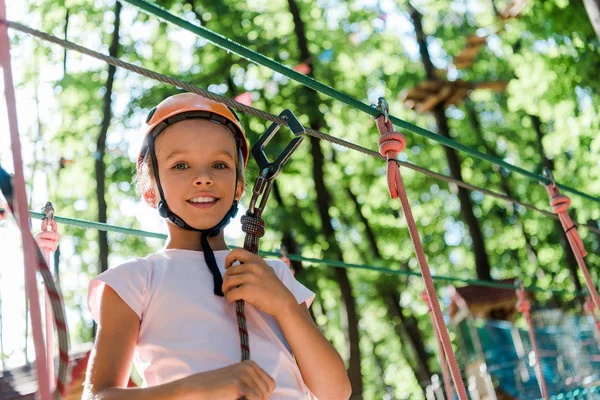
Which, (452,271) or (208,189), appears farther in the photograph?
(452,271)

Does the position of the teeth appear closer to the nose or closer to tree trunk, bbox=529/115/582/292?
the nose

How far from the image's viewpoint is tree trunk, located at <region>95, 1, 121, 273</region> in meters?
8.57

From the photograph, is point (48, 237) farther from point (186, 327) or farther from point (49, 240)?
point (186, 327)

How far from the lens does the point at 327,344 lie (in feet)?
5.05

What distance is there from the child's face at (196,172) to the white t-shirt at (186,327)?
159 millimetres

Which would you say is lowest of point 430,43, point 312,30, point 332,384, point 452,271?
point 332,384

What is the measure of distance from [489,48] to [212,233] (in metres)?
14.8

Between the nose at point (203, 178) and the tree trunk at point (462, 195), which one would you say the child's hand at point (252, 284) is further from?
the tree trunk at point (462, 195)

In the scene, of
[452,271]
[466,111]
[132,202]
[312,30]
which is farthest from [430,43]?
[132,202]

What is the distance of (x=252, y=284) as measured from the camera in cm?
146

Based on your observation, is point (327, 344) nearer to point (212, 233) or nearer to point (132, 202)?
point (212, 233)

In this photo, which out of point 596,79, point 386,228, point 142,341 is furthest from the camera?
point 386,228

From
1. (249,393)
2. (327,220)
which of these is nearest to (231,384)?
(249,393)

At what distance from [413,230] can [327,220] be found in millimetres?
8260
